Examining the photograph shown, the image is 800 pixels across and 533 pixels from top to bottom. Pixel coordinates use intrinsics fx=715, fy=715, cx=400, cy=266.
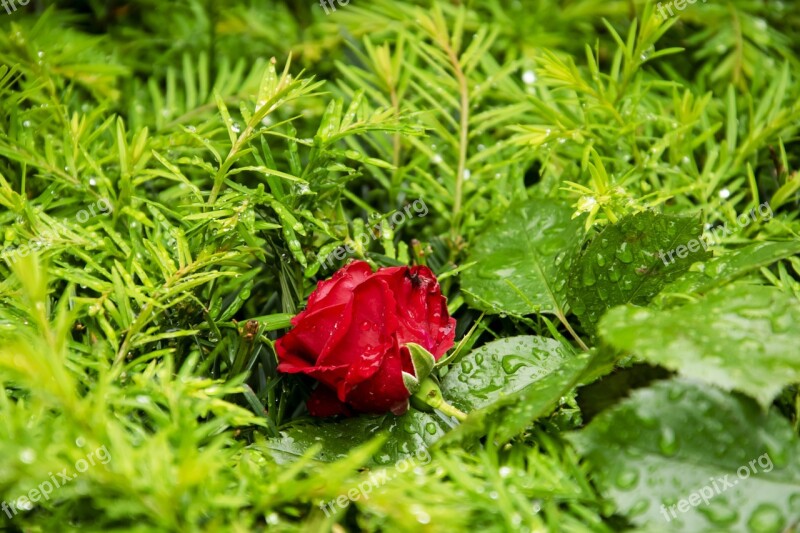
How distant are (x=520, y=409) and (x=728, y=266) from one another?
18 centimetres

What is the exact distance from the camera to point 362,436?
1.63 ft

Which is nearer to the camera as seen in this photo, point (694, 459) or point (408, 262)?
point (694, 459)

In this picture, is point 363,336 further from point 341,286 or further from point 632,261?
point 632,261

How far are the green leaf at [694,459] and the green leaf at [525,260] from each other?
158 millimetres

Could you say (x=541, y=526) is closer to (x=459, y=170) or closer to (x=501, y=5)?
(x=459, y=170)

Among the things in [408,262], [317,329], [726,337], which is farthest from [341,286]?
[726,337]

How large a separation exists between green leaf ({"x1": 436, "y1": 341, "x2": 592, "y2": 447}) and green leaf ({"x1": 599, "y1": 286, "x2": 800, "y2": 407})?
43mm

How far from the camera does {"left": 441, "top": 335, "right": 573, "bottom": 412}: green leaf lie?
500 millimetres

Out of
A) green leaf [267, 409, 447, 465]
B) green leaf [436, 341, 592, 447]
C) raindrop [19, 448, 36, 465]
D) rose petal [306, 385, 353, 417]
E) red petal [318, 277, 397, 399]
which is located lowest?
green leaf [267, 409, 447, 465]

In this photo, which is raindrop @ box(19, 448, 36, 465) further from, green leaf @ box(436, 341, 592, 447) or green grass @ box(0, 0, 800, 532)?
green leaf @ box(436, 341, 592, 447)

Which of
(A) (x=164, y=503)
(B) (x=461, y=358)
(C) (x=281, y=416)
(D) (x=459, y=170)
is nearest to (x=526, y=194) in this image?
(D) (x=459, y=170)

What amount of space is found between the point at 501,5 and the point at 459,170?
0.34m

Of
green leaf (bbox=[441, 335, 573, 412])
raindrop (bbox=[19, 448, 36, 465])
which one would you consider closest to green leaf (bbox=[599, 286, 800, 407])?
green leaf (bbox=[441, 335, 573, 412])

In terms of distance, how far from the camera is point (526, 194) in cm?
67
